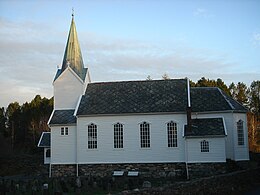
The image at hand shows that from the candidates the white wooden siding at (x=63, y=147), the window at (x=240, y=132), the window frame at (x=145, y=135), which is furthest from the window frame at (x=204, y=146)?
the white wooden siding at (x=63, y=147)

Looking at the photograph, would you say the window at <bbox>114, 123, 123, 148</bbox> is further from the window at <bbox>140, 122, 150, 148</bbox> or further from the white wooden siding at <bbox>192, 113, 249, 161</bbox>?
the white wooden siding at <bbox>192, 113, 249, 161</bbox>

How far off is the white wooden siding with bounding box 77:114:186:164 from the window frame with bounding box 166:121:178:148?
0.28 m

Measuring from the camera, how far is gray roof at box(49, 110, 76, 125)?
39.8 m

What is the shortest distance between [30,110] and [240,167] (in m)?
56.4

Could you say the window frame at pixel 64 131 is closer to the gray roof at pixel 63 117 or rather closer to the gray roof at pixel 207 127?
the gray roof at pixel 63 117

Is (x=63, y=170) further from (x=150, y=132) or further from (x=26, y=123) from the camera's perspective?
(x=26, y=123)

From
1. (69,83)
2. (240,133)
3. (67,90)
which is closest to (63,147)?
(67,90)

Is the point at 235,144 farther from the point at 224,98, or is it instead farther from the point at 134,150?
the point at 134,150

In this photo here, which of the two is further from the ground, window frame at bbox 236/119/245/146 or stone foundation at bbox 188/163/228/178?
window frame at bbox 236/119/245/146

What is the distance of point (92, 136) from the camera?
128 feet

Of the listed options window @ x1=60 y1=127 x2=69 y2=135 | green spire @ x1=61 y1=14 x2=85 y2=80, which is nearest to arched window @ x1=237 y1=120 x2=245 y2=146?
window @ x1=60 y1=127 x2=69 y2=135

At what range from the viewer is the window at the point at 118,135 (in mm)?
38438

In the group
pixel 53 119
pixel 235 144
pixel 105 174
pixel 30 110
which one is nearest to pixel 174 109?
pixel 235 144

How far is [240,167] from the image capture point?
1421 inches
